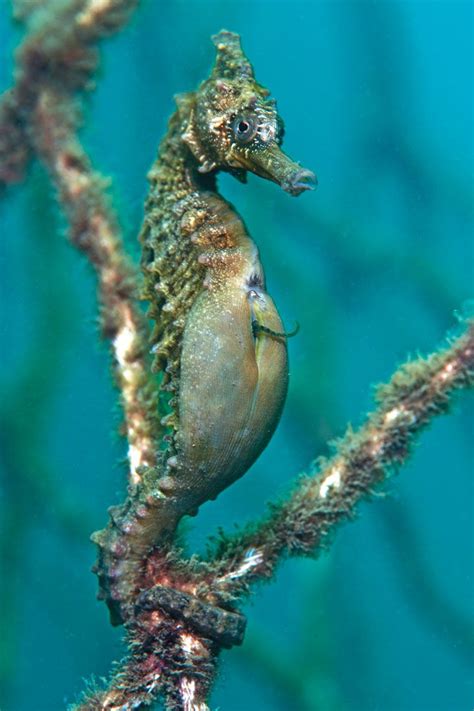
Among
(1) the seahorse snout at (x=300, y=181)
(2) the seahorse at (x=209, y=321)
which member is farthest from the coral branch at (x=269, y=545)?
(1) the seahorse snout at (x=300, y=181)

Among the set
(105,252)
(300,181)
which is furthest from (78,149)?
(300,181)

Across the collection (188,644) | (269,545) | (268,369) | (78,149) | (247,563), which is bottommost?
(188,644)

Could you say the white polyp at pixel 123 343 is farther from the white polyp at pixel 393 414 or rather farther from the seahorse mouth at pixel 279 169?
the white polyp at pixel 393 414

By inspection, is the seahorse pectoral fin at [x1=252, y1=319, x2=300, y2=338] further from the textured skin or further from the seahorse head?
the seahorse head

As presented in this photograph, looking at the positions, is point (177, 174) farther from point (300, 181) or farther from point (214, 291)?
point (300, 181)

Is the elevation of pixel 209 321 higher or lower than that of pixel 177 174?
lower
